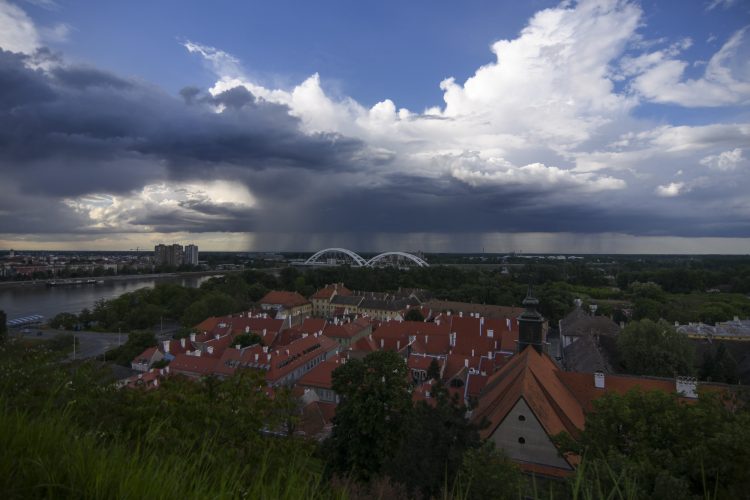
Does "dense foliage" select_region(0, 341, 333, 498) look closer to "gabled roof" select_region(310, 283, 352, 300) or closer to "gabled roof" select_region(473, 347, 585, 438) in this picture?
"gabled roof" select_region(473, 347, 585, 438)

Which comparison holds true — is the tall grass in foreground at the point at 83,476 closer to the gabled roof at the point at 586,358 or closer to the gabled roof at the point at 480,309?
the gabled roof at the point at 586,358

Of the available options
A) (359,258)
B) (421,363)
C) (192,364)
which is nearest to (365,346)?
(421,363)

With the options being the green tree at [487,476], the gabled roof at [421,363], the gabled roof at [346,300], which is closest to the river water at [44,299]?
the gabled roof at [346,300]

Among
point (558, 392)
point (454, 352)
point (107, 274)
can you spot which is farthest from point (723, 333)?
point (107, 274)

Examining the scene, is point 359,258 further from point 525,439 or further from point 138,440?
point 138,440

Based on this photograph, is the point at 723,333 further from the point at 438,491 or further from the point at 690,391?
the point at 438,491

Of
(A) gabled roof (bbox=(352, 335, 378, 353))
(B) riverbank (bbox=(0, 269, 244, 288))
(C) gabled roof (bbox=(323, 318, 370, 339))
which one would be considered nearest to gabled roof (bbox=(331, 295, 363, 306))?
(C) gabled roof (bbox=(323, 318, 370, 339))
